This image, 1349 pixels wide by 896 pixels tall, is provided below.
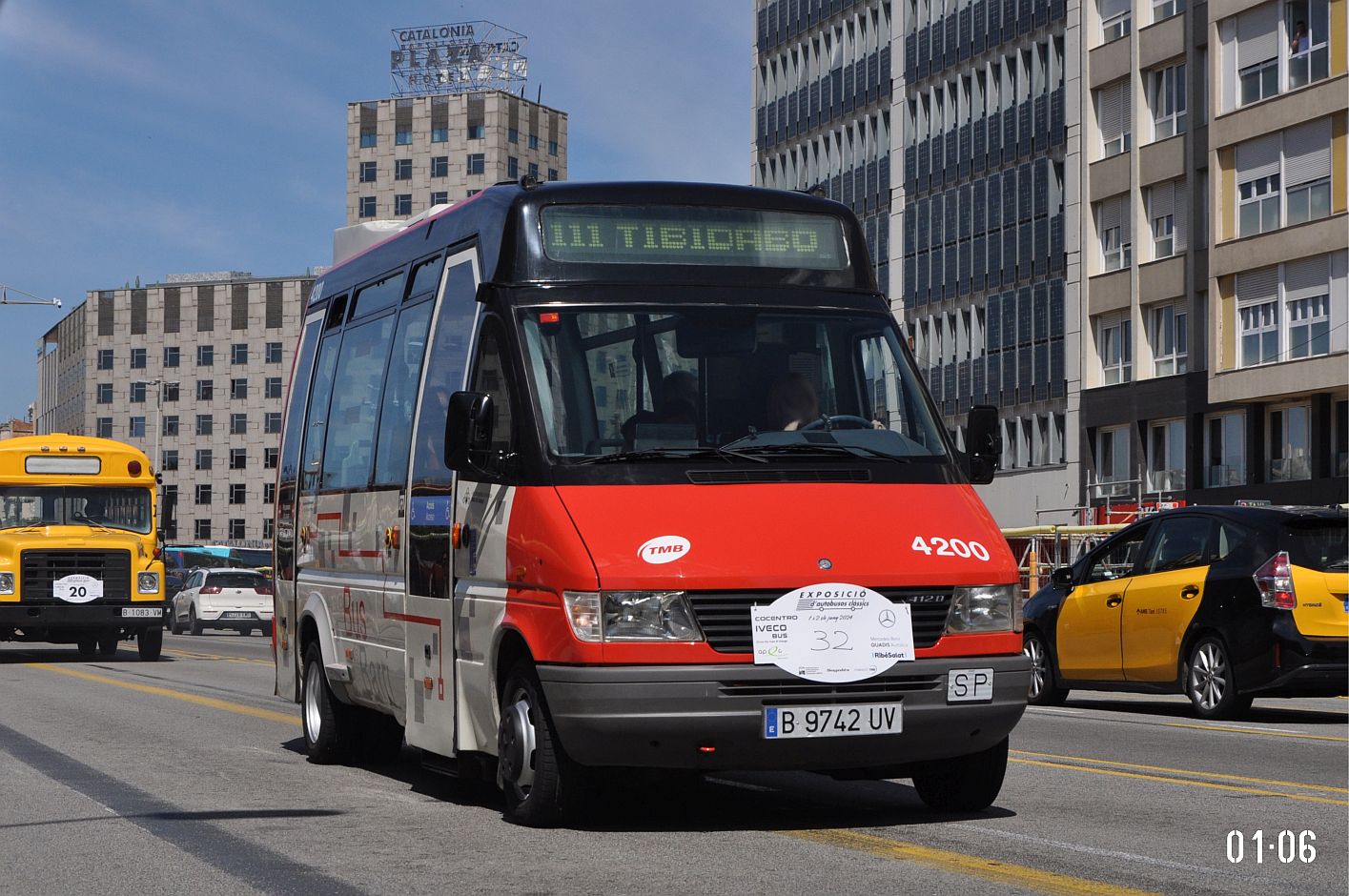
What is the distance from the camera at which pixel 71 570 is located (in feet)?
93.7

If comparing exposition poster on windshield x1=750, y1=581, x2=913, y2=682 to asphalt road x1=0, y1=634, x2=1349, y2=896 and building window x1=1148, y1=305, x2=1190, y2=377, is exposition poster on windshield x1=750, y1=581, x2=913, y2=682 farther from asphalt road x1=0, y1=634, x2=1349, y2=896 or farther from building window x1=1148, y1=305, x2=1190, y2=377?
building window x1=1148, y1=305, x2=1190, y2=377

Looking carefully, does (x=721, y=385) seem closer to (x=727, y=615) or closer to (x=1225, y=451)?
(x=727, y=615)

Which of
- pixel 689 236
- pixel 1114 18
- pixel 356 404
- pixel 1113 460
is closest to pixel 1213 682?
pixel 356 404

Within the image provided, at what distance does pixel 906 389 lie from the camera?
970 centimetres

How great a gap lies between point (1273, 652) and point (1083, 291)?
153 feet

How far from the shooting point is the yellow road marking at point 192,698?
17.3m

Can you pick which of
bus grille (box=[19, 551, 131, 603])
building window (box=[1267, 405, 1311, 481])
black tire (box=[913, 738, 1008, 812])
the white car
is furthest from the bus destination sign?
the white car

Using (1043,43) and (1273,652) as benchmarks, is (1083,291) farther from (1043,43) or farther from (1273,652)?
(1273,652)

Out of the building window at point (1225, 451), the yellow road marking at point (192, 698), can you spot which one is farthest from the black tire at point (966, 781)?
the building window at point (1225, 451)

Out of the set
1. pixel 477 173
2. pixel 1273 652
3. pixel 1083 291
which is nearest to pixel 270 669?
pixel 1273 652

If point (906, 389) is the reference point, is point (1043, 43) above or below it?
above

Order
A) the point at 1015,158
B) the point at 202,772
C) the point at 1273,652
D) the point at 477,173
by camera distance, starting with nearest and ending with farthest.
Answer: the point at 202,772 → the point at 1273,652 → the point at 1015,158 → the point at 477,173

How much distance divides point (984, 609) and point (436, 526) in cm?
288

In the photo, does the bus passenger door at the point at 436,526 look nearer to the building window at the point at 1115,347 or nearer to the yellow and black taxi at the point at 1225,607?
the yellow and black taxi at the point at 1225,607
